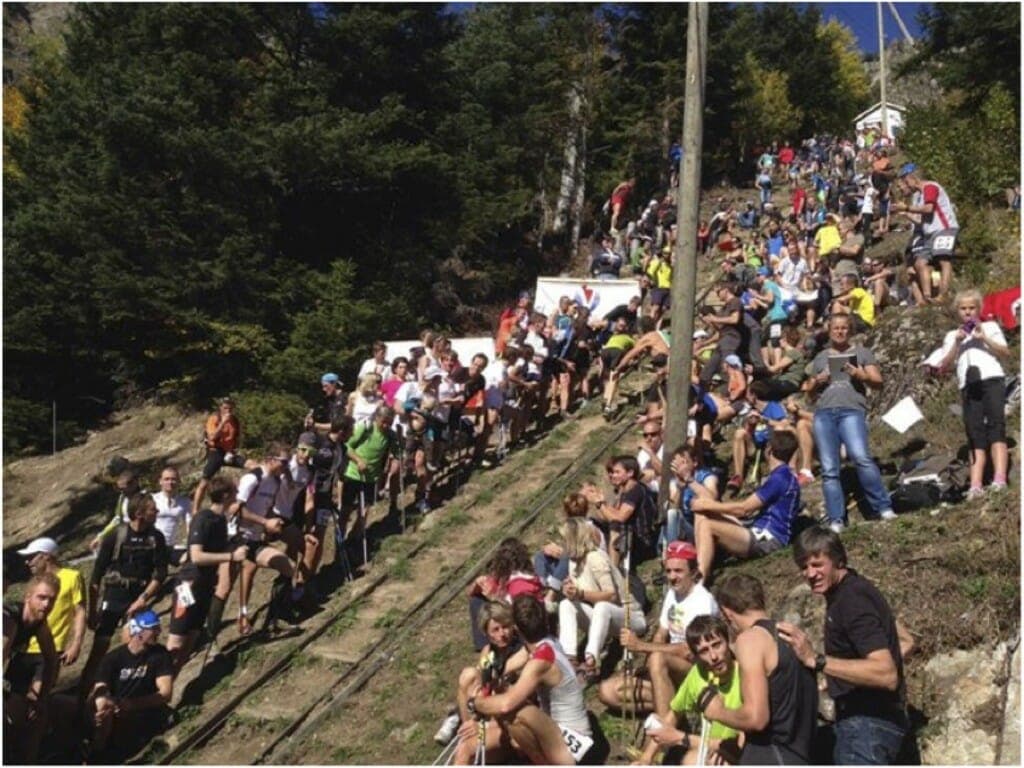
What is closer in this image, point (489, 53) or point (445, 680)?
point (445, 680)

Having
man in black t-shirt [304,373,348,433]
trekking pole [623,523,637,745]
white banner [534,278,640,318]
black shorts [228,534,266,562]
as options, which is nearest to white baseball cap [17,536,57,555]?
black shorts [228,534,266,562]

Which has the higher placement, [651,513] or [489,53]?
[489,53]

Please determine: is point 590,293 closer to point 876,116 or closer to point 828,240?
point 828,240

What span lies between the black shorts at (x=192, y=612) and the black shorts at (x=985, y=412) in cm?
674

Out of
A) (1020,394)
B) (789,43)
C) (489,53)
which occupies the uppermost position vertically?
(789,43)

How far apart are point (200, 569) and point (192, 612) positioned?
0.38m

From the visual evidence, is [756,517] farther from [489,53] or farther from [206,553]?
[489,53]

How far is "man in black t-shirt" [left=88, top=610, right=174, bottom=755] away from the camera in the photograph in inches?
288

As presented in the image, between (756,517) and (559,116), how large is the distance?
2593 centimetres

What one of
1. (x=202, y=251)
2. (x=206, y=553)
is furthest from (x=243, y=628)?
(x=202, y=251)

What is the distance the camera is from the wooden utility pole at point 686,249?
8586 millimetres

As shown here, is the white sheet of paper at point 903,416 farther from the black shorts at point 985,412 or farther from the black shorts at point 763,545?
the black shorts at point 763,545

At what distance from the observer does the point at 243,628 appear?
9.18 meters

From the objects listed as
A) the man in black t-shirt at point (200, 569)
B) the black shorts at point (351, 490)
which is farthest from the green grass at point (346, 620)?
the black shorts at point (351, 490)
